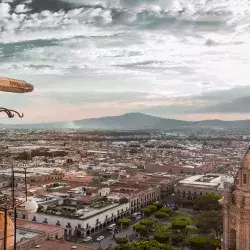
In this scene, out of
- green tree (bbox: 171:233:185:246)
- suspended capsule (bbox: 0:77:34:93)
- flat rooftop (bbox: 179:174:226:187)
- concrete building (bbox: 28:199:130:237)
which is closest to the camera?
suspended capsule (bbox: 0:77:34:93)

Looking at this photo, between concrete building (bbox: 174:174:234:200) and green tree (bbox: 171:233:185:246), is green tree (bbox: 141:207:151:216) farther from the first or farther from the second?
concrete building (bbox: 174:174:234:200)

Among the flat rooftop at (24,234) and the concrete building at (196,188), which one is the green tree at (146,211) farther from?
the flat rooftop at (24,234)

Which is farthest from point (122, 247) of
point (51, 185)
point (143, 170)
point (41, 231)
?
point (143, 170)

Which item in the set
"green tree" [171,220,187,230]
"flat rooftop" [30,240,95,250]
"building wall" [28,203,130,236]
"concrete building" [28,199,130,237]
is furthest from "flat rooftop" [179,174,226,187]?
"flat rooftop" [30,240,95,250]

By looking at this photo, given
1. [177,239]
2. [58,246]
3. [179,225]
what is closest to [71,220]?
[177,239]

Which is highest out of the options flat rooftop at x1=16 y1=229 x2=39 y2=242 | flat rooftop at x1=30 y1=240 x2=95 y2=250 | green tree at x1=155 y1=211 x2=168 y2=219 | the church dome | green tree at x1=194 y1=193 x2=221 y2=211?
the church dome
